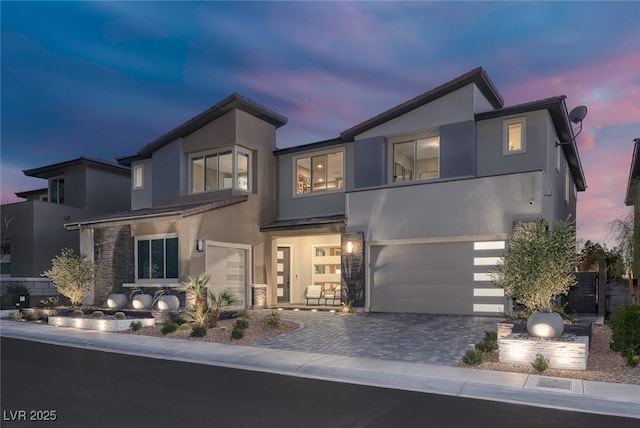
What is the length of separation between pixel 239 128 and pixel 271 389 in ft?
45.0

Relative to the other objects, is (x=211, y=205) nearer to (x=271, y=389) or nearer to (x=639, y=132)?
(x=271, y=389)

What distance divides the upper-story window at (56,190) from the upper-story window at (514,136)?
80.0ft

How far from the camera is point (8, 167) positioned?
3269 cm

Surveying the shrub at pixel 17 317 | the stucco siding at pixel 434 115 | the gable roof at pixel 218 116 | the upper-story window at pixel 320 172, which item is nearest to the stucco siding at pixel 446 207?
the upper-story window at pixel 320 172

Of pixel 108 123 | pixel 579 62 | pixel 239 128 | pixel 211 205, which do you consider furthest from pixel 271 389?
pixel 108 123

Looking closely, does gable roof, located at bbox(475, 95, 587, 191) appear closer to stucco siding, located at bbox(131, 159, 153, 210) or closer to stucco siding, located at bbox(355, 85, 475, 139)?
stucco siding, located at bbox(355, 85, 475, 139)

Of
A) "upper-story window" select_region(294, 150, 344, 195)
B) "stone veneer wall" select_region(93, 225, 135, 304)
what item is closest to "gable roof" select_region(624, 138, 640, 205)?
"upper-story window" select_region(294, 150, 344, 195)

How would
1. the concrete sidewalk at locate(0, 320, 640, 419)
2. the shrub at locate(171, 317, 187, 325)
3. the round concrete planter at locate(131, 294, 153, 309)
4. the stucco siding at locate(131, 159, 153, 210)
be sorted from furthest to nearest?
the stucco siding at locate(131, 159, 153, 210) → the round concrete planter at locate(131, 294, 153, 309) → the shrub at locate(171, 317, 187, 325) → the concrete sidewalk at locate(0, 320, 640, 419)

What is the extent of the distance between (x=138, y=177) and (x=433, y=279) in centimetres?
1530

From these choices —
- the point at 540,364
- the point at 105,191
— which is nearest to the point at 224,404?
the point at 540,364

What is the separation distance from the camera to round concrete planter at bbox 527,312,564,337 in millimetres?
9133

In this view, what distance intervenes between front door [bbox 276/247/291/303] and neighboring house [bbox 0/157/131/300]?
11950 millimetres

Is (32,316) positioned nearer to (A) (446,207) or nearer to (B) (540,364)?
(A) (446,207)

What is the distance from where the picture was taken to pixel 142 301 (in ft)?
54.0
